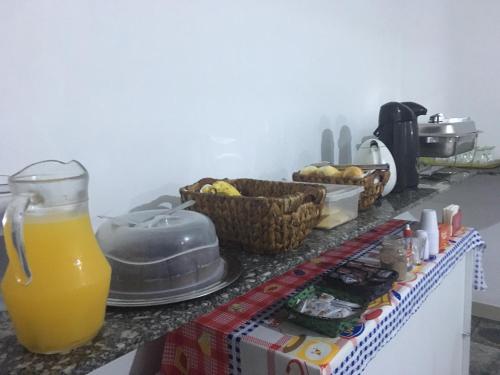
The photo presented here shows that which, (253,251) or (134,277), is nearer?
(134,277)

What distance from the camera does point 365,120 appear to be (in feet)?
5.40

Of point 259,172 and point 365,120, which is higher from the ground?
point 365,120

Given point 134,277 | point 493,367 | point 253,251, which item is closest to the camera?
point 134,277

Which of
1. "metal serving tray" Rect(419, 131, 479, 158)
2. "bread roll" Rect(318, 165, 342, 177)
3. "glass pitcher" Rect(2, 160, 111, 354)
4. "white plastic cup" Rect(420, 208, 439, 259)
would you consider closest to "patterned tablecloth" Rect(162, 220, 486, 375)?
"white plastic cup" Rect(420, 208, 439, 259)

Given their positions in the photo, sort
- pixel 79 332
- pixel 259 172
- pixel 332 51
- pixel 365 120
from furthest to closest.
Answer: pixel 365 120, pixel 332 51, pixel 259 172, pixel 79 332

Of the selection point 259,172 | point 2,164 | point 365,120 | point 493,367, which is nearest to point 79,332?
point 2,164

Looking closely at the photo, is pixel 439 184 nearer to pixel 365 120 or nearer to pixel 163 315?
pixel 365 120

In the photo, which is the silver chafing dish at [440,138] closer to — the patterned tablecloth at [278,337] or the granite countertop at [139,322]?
the patterned tablecloth at [278,337]

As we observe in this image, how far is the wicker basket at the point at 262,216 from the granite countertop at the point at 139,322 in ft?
0.09

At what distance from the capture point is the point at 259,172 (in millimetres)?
1181

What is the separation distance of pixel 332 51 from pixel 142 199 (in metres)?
0.89

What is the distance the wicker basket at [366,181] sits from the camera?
3.43ft

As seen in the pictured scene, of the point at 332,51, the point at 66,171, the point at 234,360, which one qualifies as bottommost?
the point at 234,360

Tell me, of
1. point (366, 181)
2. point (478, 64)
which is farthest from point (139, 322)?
point (478, 64)
